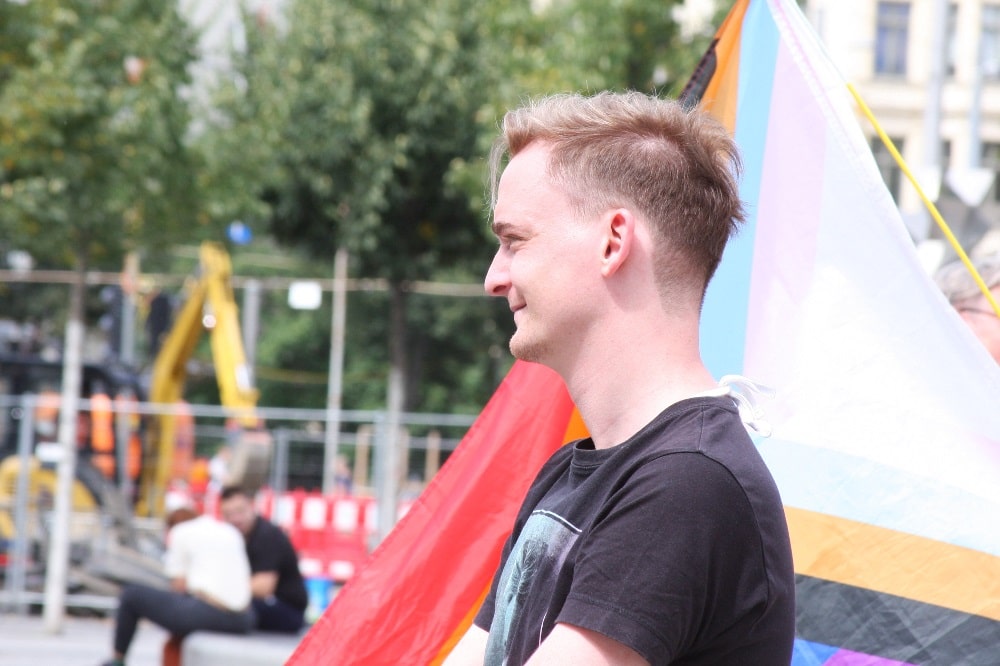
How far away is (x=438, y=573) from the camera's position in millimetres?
2760

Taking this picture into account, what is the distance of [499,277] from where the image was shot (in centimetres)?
178

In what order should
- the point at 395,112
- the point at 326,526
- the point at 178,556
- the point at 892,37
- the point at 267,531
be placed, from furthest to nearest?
1. the point at 892,37
2. the point at 395,112
3. the point at 326,526
4. the point at 267,531
5. the point at 178,556

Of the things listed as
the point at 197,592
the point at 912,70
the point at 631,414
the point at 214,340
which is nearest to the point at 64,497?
the point at 197,592

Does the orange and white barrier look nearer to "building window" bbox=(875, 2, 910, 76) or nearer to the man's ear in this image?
the man's ear

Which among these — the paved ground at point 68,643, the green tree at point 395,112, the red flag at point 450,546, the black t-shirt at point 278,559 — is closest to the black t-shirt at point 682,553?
the red flag at point 450,546

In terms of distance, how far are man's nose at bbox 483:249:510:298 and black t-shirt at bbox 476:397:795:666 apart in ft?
0.86

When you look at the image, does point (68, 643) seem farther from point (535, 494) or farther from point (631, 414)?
point (631, 414)

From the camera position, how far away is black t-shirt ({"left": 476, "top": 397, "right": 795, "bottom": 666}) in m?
1.48

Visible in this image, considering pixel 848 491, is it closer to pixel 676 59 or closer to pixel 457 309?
pixel 676 59

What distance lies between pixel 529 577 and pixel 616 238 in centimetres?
41

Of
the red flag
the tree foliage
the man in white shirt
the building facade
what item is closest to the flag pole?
the red flag

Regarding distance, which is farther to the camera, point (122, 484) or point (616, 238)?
point (122, 484)

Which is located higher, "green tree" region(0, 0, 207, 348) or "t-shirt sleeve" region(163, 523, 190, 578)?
"green tree" region(0, 0, 207, 348)

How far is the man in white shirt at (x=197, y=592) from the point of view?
854 cm
